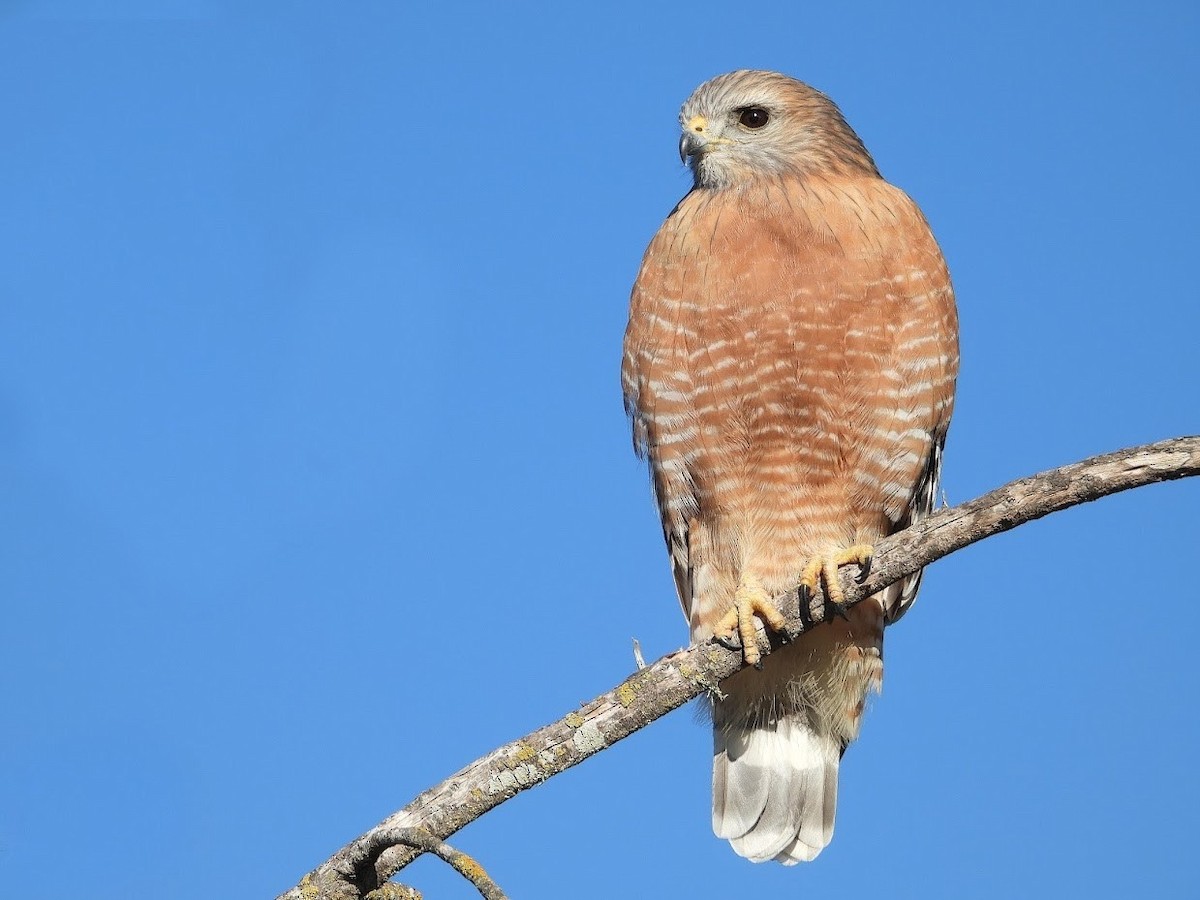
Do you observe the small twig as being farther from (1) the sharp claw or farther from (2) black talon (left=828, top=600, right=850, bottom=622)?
(2) black talon (left=828, top=600, right=850, bottom=622)

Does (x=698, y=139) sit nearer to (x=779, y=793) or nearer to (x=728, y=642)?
(x=728, y=642)

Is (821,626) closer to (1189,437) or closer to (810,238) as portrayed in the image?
(810,238)

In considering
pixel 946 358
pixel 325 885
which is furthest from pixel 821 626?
pixel 325 885

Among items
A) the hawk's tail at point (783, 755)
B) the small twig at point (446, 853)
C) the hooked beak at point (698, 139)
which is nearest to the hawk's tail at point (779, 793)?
the hawk's tail at point (783, 755)

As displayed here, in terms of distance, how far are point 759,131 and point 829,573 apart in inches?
79.2

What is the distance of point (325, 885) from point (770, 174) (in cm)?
319

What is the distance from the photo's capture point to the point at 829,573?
4629 millimetres

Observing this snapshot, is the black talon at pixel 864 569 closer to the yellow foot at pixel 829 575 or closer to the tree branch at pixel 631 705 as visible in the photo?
the tree branch at pixel 631 705

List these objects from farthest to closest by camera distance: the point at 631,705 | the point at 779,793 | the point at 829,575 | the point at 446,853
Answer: the point at 779,793, the point at 829,575, the point at 631,705, the point at 446,853

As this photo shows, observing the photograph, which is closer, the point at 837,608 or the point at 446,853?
the point at 446,853

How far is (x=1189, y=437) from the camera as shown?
3.82 meters

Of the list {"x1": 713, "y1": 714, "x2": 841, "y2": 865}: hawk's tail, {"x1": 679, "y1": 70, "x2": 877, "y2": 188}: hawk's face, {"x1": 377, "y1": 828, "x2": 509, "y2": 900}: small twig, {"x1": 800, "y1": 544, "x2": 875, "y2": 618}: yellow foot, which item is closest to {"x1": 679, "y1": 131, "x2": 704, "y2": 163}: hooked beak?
{"x1": 679, "y1": 70, "x2": 877, "y2": 188}: hawk's face

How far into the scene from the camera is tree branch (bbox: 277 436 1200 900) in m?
3.87

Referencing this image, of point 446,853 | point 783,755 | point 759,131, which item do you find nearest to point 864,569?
point 783,755
